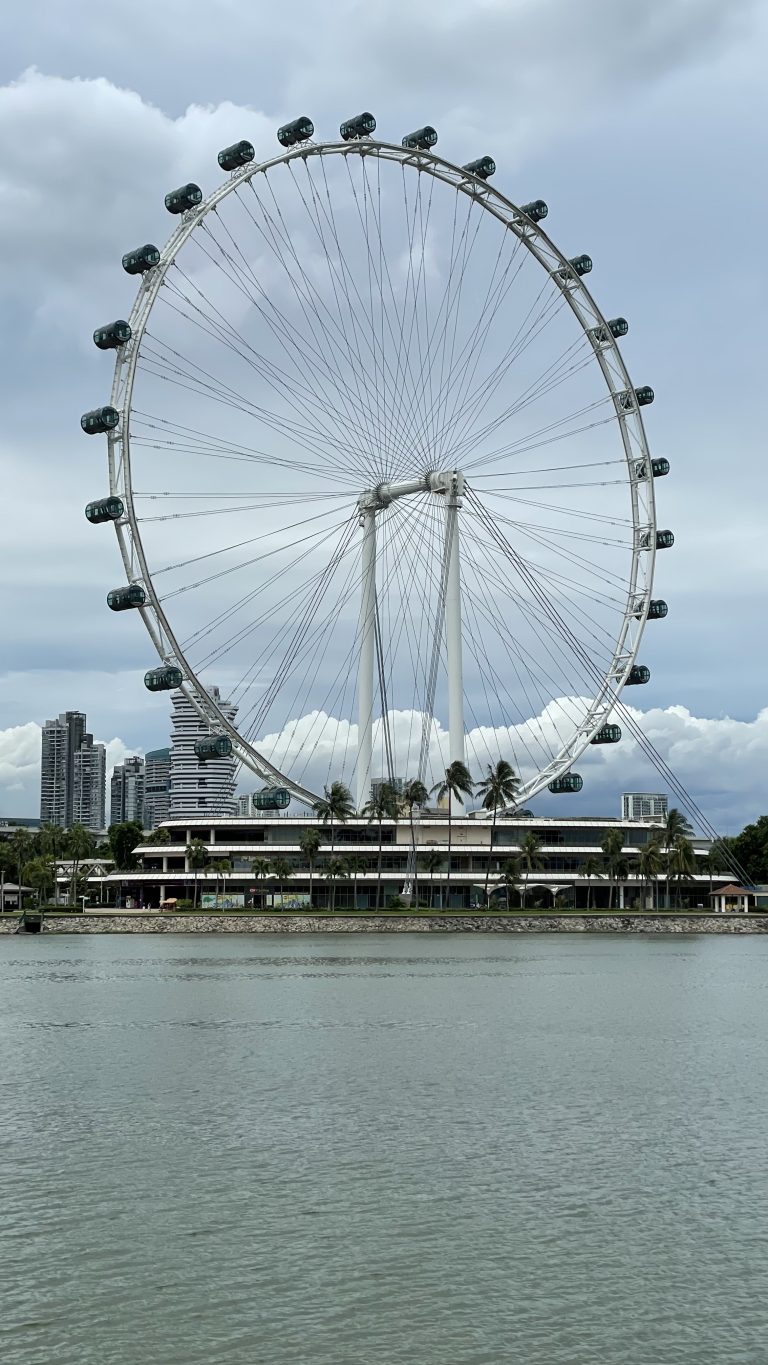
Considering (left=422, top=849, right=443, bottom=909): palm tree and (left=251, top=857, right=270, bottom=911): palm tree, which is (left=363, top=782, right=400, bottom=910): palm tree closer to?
(left=422, top=849, right=443, bottom=909): palm tree

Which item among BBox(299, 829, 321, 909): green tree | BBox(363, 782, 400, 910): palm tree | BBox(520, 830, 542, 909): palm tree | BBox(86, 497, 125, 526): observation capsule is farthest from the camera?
BBox(520, 830, 542, 909): palm tree

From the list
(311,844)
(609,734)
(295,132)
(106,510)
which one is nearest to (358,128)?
(295,132)

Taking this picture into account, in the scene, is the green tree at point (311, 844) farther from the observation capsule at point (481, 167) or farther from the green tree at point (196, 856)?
the observation capsule at point (481, 167)

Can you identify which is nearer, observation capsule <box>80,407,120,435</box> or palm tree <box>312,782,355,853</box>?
observation capsule <box>80,407,120,435</box>

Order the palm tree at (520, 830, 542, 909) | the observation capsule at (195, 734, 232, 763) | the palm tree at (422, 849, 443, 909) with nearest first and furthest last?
the observation capsule at (195, 734, 232, 763) → the palm tree at (520, 830, 542, 909) → the palm tree at (422, 849, 443, 909)

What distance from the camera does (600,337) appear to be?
119500 millimetres

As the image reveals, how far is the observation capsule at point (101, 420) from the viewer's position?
275 ft

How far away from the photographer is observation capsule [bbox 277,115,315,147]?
3514 inches

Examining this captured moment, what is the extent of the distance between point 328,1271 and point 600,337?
106 meters

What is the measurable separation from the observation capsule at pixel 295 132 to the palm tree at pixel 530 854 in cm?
8670

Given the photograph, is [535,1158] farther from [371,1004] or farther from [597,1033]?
[371,1004]

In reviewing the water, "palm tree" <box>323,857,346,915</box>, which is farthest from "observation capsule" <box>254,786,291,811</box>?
"palm tree" <box>323,857,346,915</box>

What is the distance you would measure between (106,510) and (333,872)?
3008 inches

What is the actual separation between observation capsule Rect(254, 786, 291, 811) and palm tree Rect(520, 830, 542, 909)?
206ft
